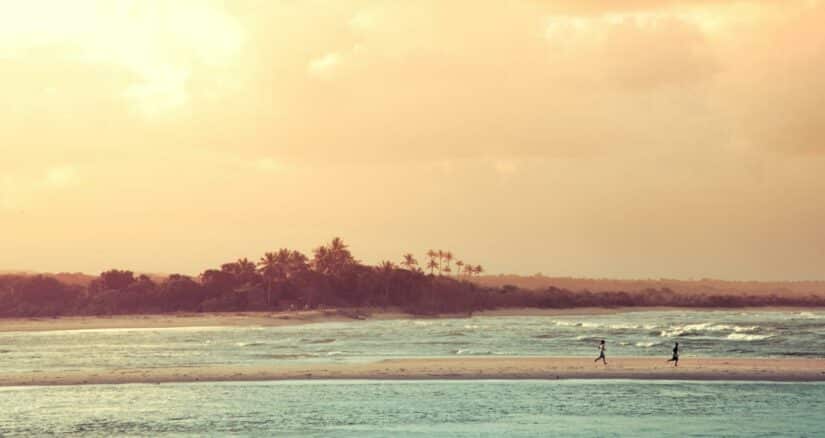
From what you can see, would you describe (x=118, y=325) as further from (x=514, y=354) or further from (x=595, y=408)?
(x=595, y=408)

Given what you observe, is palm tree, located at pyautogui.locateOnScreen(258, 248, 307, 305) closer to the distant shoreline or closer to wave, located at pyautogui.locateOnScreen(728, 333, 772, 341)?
the distant shoreline

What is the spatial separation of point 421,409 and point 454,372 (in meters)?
13.9

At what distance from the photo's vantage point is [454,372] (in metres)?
55.6

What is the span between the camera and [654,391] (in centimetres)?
→ 4791

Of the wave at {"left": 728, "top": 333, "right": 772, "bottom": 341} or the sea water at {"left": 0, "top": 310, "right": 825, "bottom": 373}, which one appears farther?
the wave at {"left": 728, "top": 333, "right": 772, "bottom": 341}

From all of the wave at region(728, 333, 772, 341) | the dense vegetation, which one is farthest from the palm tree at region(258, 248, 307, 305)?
the wave at region(728, 333, 772, 341)

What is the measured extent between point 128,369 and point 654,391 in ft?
99.0

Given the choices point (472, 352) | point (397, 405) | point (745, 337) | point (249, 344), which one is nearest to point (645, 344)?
point (745, 337)

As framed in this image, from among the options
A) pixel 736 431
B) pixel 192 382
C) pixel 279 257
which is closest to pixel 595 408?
pixel 736 431

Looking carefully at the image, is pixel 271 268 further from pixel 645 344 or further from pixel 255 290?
pixel 645 344

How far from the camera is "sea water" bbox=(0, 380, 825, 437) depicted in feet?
119

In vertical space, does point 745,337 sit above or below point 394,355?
above

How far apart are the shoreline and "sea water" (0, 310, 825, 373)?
5277mm

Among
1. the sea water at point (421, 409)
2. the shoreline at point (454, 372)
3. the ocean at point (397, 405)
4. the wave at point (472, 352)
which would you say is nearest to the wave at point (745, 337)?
the ocean at point (397, 405)
